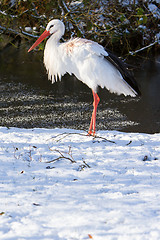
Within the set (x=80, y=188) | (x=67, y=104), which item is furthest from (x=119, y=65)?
(x=67, y=104)

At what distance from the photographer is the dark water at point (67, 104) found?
313 inches

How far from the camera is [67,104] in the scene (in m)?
9.40

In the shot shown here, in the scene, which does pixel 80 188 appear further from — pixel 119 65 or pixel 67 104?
pixel 67 104

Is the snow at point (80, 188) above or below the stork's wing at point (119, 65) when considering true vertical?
below

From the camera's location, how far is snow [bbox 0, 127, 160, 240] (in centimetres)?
243

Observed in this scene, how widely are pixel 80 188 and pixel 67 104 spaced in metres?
6.29

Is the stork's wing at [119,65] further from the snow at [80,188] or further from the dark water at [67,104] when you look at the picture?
the dark water at [67,104]

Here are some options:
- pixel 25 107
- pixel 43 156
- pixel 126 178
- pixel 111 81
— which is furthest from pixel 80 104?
pixel 126 178

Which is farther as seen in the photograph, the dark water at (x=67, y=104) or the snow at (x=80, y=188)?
the dark water at (x=67, y=104)

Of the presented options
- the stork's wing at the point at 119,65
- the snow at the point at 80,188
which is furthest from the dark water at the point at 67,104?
the snow at the point at 80,188

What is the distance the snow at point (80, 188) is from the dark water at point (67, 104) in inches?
106

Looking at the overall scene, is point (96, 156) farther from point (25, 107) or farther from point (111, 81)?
point (25, 107)

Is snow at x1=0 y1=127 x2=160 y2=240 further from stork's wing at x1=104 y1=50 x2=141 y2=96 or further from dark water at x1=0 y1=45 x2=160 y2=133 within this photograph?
dark water at x1=0 y1=45 x2=160 y2=133

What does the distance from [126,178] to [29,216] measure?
1254 millimetres
